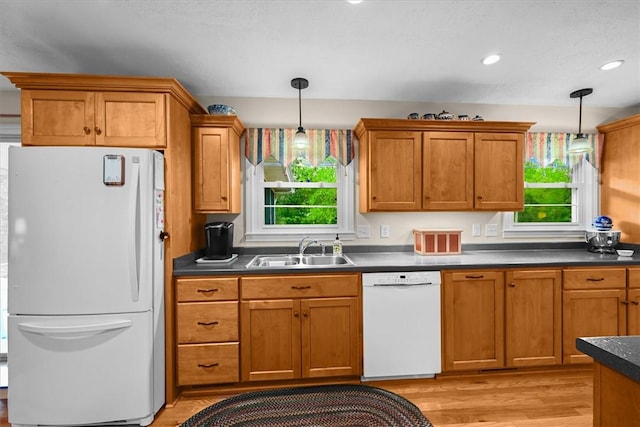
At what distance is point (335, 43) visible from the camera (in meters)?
2.00

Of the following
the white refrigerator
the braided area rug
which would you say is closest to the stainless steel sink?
the braided area rug

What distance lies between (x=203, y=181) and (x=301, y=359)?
63.6 inches

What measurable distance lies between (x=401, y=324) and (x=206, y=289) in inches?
58.3

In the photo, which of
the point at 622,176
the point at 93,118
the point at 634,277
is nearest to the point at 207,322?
the point at 93,118

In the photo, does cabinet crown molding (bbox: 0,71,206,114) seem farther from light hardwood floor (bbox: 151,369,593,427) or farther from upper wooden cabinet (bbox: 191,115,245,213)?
light hardwood floor (bbox: 151,369,593,427)

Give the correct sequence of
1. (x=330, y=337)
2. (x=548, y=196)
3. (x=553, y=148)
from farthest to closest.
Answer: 1. (x=548, y=196)
2. (x=553, y=148)
3. (x=330, y=337)

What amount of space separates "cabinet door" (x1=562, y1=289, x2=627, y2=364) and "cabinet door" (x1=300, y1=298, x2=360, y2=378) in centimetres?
169

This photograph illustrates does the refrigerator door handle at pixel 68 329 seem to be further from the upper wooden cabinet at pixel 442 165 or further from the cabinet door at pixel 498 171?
the cabinet door at pixel 498 171

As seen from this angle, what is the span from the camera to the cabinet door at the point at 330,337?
87.1 inches

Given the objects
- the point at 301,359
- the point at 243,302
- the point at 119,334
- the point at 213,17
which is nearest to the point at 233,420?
the point at 301,359

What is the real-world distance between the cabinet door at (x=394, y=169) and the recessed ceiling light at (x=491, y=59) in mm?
703

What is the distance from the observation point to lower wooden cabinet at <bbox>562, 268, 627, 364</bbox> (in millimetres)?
2373

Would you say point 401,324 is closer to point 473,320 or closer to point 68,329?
point 473,320

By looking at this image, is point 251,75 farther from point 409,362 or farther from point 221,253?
point 409,362
